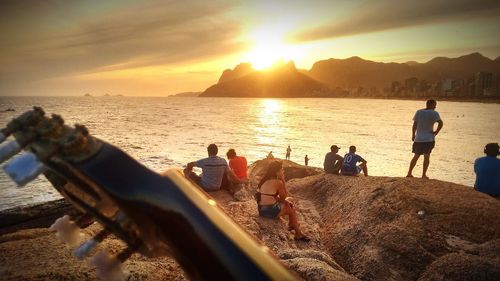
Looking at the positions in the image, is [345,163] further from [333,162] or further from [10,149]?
[10,149]

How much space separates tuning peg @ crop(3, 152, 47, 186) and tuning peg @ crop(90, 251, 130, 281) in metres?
0.66

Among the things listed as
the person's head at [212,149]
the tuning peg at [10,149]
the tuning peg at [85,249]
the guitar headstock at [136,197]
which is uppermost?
the tuning peg at [10,149]

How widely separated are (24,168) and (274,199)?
7659mm

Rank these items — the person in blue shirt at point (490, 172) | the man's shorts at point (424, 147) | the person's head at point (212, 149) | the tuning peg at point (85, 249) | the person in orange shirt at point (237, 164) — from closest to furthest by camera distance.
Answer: the tuning peg at point (85, 249) → the person in blue shirt at point (490, 172) → the person's head at point (212, 149) → the man's shorts at point (424, 147) → the person in orange shirt at point (237, 164)

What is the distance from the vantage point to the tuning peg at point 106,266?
6.32ft

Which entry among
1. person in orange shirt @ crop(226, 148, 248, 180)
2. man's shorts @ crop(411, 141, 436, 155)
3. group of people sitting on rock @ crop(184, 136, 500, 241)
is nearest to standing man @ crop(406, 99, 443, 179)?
man's shorts @ crop(411, 141, 436, 155)

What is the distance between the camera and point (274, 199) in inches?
349

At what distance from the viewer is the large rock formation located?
4371mm

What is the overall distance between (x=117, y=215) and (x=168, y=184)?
331 millimetres

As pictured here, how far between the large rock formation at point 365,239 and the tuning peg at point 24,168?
2.77 metres

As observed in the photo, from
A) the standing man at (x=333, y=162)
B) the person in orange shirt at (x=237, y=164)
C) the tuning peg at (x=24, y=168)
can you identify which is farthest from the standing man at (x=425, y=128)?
the tuning peg at (x=24, y=168)

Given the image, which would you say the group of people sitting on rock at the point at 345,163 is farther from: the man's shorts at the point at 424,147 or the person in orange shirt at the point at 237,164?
the person in orange shirt at the point at 237,164

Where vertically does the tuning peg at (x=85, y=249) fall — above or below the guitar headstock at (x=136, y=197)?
below

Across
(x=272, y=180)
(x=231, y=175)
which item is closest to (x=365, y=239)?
(x=272, y=180)
